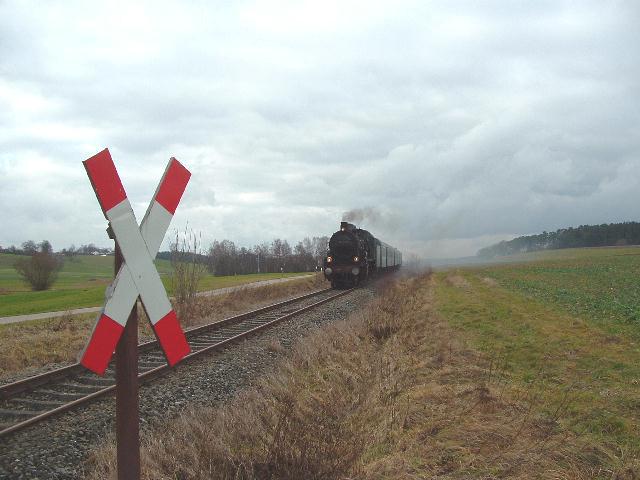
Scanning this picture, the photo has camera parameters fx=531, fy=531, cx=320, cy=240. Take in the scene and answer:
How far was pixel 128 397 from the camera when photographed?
274 cm

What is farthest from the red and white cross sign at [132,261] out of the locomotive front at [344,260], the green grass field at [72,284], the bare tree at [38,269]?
the bare tree at [38,269]

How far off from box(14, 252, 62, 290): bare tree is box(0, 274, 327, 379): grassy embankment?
2331cm

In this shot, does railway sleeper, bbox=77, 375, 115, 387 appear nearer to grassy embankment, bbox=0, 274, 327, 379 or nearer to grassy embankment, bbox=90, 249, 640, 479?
grassy embankment, bbox=0, 274, 327, 379

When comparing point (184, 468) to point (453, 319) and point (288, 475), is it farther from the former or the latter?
point (453, 319)

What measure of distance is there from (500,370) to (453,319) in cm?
703

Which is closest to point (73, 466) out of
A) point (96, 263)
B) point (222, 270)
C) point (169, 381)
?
point (169, 381)

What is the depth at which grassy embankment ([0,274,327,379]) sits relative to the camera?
10.6 meters

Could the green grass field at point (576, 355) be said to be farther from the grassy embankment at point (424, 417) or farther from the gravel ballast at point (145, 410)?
the gravel ballast at point (145, 410)

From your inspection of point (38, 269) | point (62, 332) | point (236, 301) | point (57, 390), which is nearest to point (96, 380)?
point (57, 390)

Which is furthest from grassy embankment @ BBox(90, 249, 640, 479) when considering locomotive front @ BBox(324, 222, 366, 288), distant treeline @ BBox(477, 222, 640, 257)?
distant treeline @ BBox(477, 222, 640, 257)

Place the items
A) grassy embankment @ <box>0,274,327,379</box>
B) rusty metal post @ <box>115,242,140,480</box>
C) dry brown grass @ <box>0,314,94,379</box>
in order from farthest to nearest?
1. grassy embankment @ <box>0,274,327,379</box>
2. dry brown grass @ <box>0,314,94,379</box>
3. rusty metal post @ <box>115,242,140,480</box>

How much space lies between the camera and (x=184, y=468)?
14.1 feet

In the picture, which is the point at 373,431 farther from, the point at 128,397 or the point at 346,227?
the point at 346,227

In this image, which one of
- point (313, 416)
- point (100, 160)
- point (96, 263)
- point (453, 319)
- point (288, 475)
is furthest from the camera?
point (96, 263)
